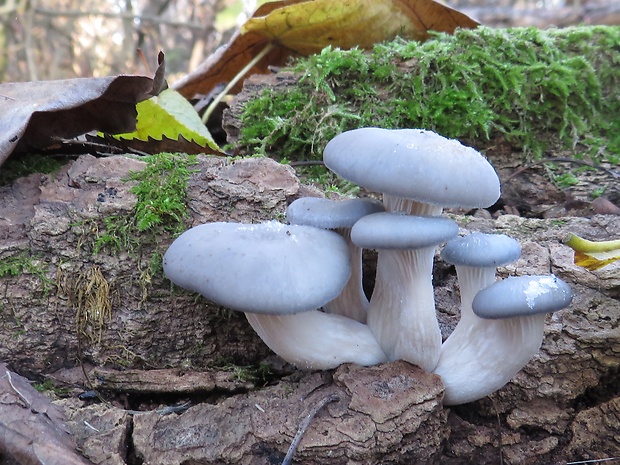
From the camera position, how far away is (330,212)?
74.6 inches

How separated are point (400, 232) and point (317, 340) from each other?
1.93ft

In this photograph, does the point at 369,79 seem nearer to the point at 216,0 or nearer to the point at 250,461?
the point at 250,461

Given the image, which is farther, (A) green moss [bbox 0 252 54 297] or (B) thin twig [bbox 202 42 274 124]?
(B) thin twig [bbox 202 42 274 124]

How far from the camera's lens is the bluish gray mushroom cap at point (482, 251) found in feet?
5.92

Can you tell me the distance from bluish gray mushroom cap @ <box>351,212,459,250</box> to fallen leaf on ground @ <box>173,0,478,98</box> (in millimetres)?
2073

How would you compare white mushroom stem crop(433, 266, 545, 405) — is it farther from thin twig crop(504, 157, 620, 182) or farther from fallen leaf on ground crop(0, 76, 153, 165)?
fallen leaf on ground crop(0, 76, 153, 165)

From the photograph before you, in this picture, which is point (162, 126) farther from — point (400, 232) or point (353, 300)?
point (400, 232)

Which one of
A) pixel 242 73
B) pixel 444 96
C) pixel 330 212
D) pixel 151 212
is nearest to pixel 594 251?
pixel 330 212

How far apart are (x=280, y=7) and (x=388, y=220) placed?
2269 mm

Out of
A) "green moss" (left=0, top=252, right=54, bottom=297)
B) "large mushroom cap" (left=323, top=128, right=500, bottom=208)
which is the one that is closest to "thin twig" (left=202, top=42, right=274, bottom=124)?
"green moss" (left=0, top=252, right=54, bottom=297)

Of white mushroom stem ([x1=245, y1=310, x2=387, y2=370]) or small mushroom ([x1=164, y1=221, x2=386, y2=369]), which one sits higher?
small mushroom ([x1=164, y1=221, x2=386, y2=369])

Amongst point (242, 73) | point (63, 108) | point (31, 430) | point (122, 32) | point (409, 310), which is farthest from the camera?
point (122, 32)

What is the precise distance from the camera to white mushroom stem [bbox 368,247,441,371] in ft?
6.40

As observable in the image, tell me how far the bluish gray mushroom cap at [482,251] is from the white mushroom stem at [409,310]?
96 mm
